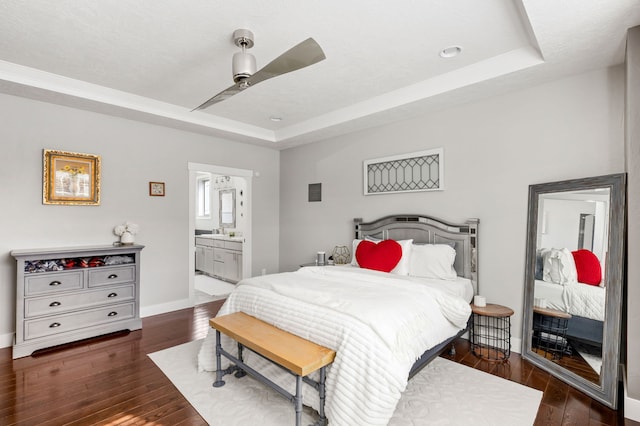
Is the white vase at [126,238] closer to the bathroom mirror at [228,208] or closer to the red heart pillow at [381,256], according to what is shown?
the red heart pillow at [381,256]

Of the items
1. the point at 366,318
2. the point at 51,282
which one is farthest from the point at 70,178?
the point at 366,318


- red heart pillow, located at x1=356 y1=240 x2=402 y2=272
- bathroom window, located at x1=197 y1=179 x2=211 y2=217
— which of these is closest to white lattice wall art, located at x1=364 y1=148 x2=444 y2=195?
red heart pillow, located at x1=356 y1=240 x2=402 y2=272

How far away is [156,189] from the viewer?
447 cm

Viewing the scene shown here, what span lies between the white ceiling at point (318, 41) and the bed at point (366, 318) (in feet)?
5.29

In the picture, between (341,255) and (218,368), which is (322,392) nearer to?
(218,368)

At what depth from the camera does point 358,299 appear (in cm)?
242

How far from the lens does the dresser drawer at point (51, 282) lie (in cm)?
322

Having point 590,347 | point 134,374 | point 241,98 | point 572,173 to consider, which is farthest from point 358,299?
point 241,98

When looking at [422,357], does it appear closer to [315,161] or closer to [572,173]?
[572,173]

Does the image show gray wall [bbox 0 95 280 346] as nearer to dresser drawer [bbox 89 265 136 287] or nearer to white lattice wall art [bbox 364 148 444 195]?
dresser drawer [bbox 89 265 136 287]

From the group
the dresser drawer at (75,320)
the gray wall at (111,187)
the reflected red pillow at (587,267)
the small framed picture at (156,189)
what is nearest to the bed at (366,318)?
the reflected red pillow at (587,267)

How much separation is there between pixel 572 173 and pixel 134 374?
4275 mm

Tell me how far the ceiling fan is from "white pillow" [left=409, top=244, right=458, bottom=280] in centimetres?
238

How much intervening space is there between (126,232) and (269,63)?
10.0ft
